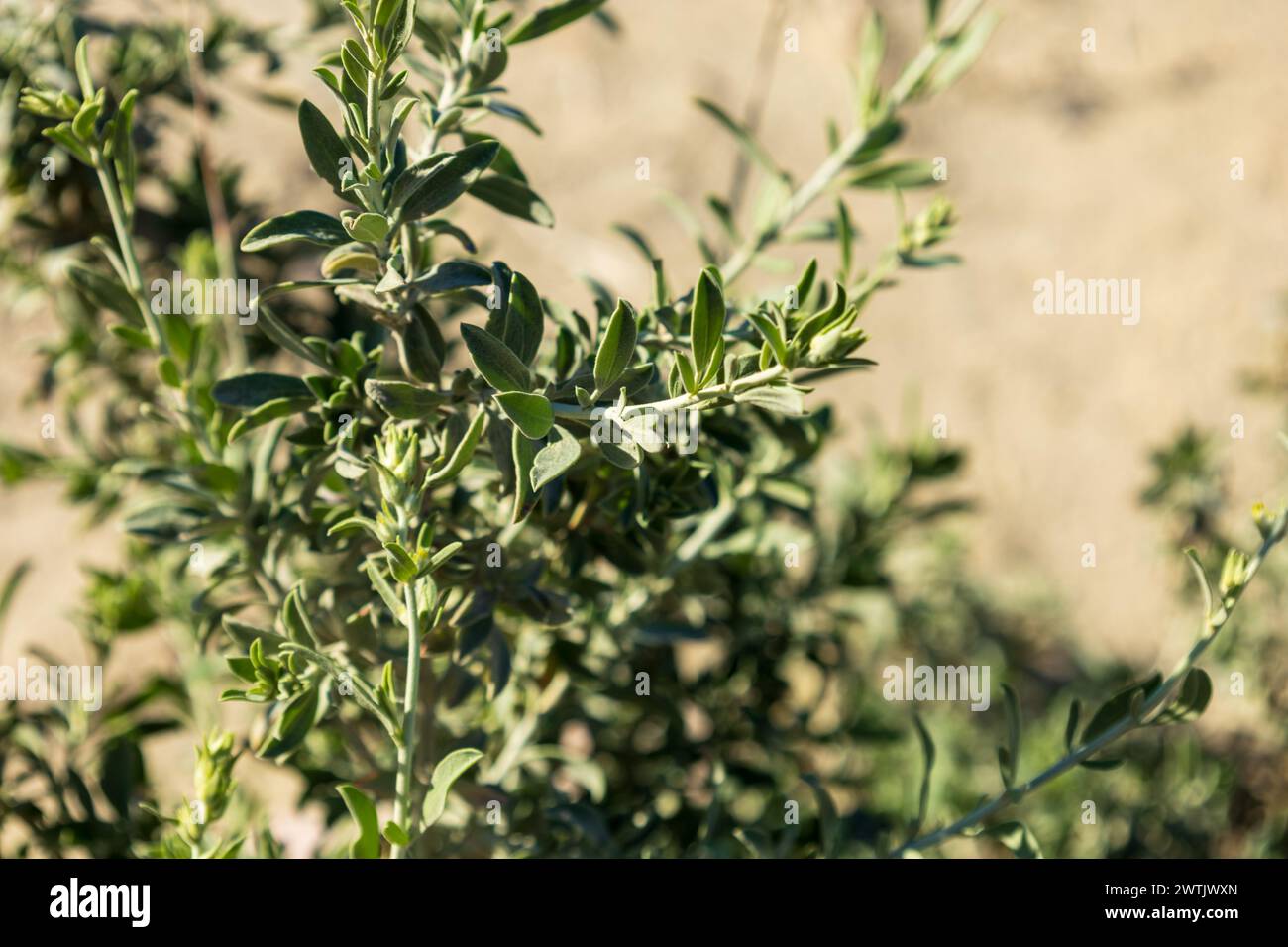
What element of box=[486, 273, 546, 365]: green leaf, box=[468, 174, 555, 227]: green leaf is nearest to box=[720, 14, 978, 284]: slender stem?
box=[468, 174, 555, 227]: green leaf

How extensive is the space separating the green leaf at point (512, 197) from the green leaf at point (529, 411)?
0.81 feet

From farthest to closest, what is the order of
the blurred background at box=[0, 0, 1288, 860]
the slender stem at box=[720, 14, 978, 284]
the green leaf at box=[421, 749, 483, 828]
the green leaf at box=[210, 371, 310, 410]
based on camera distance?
1. the blurred background at box=[0, 0, 1288, 860]
2. the slender stem at box=[720, 14, 978, 284]
3. the green leaf at box=[210, 371, 310, 410]
4. the green leaf at box=[421, 749, 483, 828]

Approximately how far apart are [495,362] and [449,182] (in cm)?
15

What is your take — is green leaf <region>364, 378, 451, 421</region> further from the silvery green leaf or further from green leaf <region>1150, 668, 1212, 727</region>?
green leaf <region>1150, 668, 1212, 727</region>

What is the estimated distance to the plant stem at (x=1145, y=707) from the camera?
0.96m

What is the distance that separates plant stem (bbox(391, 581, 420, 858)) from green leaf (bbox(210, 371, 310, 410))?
24cm

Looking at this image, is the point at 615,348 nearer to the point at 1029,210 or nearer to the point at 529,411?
the point at 529,411

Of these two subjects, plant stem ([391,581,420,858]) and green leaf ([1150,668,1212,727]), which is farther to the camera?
green leaf ([1150,668,1212,727])

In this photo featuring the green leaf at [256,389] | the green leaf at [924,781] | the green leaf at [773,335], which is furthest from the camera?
the green leaf at [924,781]

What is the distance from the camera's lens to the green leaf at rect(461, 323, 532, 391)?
0.79 meters

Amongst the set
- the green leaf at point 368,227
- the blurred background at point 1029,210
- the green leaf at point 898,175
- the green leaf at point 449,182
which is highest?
the blurred background at point 1029,210

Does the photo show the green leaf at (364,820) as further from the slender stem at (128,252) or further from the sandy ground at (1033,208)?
the sandy ground at (1033,208)

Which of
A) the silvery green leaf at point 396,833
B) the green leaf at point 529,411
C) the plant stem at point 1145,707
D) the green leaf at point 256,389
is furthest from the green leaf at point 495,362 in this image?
the plant stem at point 1145,707
